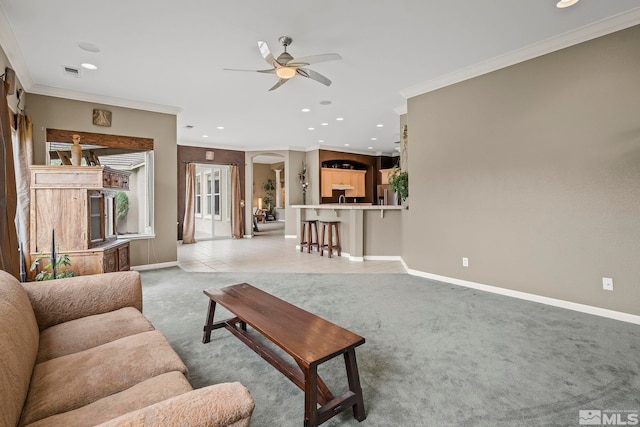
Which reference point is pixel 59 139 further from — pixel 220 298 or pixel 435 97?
pixel 435 97

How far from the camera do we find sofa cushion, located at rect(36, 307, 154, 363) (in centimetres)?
155

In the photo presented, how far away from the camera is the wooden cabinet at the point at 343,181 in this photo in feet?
31.9

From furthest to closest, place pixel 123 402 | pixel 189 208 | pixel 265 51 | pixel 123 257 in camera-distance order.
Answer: pixel 189 208 → pixel 123 257 → pixel 265 51 → pixel 123 402

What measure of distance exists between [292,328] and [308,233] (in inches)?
201

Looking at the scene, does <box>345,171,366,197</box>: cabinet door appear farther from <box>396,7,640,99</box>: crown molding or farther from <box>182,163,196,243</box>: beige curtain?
<box>396,7,640,99</box>: crown molding

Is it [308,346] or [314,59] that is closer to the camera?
[308,346]

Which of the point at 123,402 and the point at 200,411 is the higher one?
the point at 200,411

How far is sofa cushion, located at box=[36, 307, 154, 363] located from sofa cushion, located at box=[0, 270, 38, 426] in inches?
3.2

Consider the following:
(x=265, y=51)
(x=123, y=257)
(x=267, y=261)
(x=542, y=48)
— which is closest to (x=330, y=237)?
(x=267, y=261)

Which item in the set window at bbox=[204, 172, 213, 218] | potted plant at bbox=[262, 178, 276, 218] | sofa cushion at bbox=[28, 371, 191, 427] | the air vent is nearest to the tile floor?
window at bbox=[204, 172, 213, 218]

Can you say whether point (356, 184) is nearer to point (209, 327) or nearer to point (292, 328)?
point (209, 327)

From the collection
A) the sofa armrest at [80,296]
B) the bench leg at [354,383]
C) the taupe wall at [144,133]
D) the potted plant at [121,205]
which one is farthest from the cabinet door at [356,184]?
the bench leg at [354,383]

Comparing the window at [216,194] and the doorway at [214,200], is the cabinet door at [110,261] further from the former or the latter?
the window at [216,194]

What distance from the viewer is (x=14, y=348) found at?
1146 millimetres
